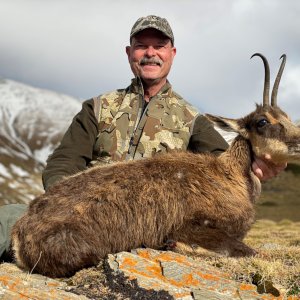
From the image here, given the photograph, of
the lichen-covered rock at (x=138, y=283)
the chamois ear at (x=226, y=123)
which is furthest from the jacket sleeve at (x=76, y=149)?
the lichen-covered rock at (x=138, y=283)

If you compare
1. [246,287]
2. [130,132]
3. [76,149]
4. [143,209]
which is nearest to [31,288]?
[143,209]

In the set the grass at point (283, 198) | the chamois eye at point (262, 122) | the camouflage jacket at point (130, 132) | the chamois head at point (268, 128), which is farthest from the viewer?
the grass at point (283, 198)

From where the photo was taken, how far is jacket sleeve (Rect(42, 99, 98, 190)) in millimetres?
10102

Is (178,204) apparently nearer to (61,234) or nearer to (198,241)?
(198,241)

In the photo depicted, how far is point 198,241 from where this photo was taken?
26.2 ft

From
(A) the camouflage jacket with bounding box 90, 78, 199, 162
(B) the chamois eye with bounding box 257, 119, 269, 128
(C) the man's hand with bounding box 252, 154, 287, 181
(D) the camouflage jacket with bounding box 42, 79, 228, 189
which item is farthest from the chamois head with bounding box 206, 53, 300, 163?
(A) the camouflage jacket with bounding box 90, 78, 199, 162

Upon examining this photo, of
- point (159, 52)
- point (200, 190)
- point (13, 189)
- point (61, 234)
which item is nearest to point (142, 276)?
point (61, 234)

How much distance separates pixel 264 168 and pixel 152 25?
4.32 metres

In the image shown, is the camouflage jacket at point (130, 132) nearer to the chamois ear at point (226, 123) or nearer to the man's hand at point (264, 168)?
the chamois ear at point (226, 123)

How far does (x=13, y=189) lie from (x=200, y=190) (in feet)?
505

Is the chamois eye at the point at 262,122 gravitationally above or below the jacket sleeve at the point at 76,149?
above

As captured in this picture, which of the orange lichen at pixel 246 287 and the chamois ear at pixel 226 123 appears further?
the chamois ear at pixel 226 123

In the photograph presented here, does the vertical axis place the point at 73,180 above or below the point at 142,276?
above

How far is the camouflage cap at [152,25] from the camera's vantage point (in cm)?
1118
